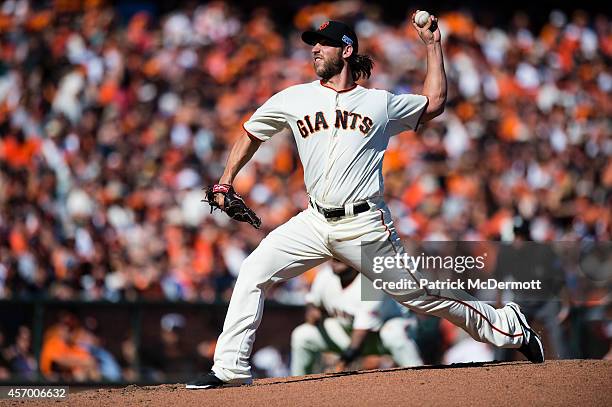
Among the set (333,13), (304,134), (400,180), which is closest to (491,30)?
(333,13)

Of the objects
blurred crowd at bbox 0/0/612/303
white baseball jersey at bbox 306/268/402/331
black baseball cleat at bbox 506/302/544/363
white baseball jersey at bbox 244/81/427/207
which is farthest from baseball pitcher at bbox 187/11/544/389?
blurred crowd at bbox 0/0/612/303

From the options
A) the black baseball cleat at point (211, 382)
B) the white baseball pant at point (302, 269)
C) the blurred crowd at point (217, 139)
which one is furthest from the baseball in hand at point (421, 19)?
the blurred crowd at point (217, 139)

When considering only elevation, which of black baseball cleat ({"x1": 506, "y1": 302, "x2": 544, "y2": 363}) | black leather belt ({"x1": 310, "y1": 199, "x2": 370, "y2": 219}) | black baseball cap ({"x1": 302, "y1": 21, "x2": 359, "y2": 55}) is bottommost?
black baseball cleat ({"x1": 506, "y1": 302, "x2": 544, "y2": 363})

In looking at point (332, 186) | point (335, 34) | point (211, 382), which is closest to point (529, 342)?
point (332, 186)

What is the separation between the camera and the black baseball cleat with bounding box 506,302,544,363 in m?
5.97

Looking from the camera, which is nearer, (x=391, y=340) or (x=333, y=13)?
(x=391, y=340)

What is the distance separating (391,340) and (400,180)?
Result: 3815 millimetres

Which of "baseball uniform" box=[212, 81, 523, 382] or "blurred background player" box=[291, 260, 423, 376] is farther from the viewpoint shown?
"blurred background player" box=[291, 260, 423, 376]

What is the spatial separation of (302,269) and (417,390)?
0.90m

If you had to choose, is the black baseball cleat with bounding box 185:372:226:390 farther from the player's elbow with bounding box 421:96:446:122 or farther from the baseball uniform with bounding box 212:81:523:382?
the player's elbow with bounding box 421:96:446:122

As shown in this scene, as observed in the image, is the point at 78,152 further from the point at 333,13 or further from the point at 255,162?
the point at 333,13

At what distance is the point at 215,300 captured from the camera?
9547mm

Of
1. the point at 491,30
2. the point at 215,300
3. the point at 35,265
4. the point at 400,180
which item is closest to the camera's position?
the point at 215,300

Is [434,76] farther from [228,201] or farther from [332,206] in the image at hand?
[228,201]
